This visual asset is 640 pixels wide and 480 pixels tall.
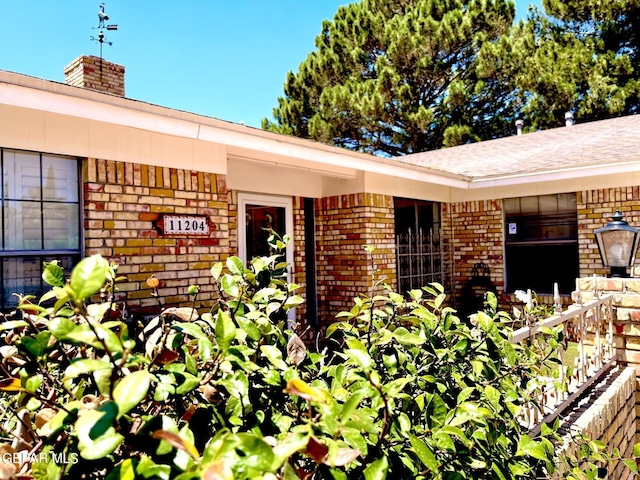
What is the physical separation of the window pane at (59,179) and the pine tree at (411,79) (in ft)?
54.2

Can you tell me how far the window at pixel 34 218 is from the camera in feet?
13.2

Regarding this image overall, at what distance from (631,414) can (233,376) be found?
5.08 metres

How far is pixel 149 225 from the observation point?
4762 mm

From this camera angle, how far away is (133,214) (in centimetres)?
464

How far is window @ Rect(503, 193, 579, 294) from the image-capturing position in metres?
8.49

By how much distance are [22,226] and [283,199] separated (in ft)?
13.0

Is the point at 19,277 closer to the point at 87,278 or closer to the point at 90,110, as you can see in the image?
the point at 90,110

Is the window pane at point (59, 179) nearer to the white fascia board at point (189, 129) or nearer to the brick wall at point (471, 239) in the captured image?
the white fascia board at point (189, 129)

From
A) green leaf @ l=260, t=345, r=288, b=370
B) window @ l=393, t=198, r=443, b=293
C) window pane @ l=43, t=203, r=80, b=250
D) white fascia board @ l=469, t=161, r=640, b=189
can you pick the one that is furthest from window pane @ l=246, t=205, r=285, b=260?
green leaf @ l=260, t=345, r=288, b=370

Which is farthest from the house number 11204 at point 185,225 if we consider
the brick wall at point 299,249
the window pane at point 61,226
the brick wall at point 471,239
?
the brick wall at point 471,239

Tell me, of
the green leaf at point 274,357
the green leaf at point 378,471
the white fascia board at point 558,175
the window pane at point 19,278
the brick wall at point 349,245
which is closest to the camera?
the green leaf at point 378,471

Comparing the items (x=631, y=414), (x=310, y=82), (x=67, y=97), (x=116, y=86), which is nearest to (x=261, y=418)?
(x=67, y=97)

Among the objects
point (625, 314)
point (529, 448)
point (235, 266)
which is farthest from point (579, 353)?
point (235, 266)

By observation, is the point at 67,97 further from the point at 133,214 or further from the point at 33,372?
the point at 33,372
